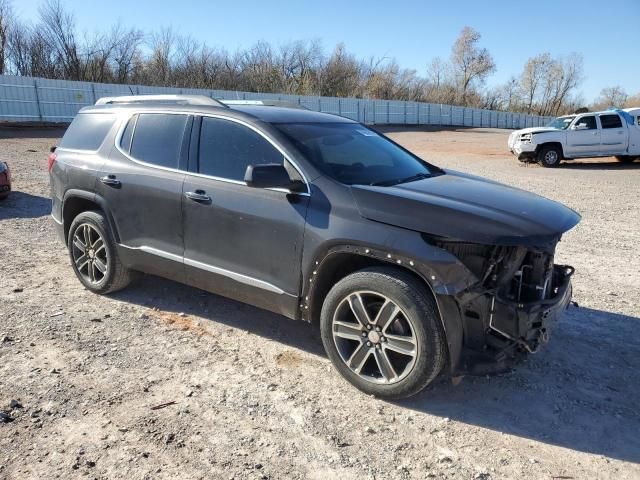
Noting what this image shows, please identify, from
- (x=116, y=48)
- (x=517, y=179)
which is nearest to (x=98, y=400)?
(x=517, y=179)

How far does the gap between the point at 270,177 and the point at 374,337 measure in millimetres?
1254

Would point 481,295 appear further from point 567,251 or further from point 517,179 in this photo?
point 517,179

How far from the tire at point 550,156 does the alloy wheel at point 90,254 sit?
17.3m

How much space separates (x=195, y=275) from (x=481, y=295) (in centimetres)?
226

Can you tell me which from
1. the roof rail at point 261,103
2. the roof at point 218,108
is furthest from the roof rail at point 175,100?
the roof rail at point 261,103

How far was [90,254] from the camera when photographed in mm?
5082

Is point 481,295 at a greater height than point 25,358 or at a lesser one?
greater

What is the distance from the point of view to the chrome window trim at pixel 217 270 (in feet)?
12.5

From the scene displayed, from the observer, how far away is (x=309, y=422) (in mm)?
3174

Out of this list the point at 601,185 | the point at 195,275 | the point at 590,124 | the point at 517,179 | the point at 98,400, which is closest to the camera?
the point at 98,400

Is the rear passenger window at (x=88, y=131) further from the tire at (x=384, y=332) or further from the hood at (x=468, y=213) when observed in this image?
the tire at (x=384, y=332)

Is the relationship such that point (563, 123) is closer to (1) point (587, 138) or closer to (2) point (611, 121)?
(1) point (587, 138)

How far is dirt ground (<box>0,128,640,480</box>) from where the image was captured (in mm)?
2809

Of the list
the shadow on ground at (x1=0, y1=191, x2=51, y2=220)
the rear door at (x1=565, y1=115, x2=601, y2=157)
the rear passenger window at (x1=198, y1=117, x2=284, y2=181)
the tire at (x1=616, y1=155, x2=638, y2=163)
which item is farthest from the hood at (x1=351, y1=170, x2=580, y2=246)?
the tire at (x1=616, y1=155, x2=638, y2=163)
